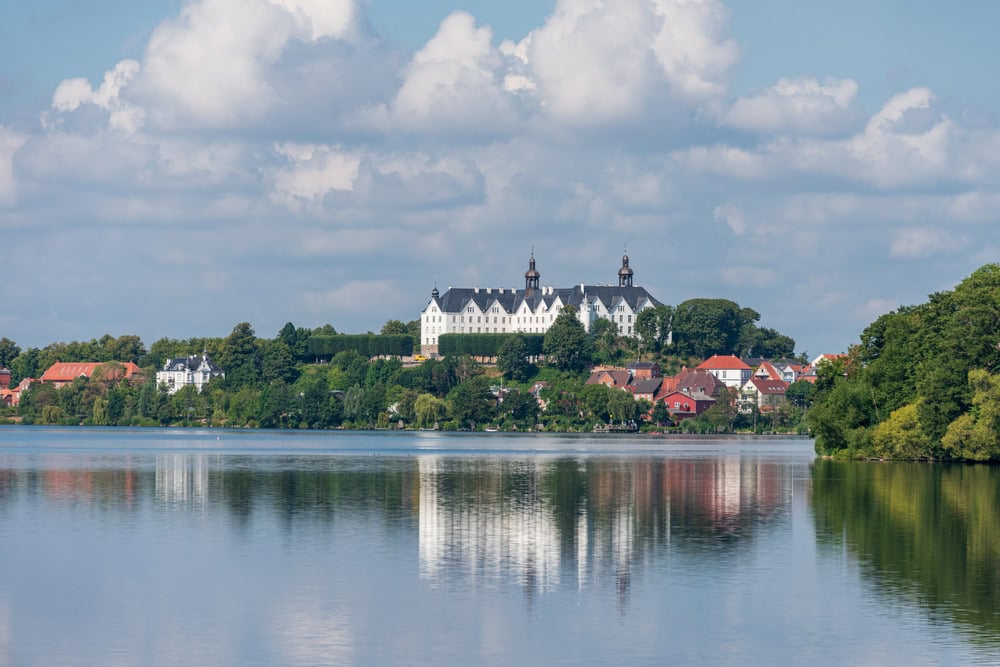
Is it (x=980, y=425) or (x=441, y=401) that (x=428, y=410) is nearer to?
(x=441, y=401)

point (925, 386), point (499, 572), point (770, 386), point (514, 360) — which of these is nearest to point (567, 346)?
point (514, 360)

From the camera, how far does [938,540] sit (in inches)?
1458

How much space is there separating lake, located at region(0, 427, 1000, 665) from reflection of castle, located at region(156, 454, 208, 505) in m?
0.56

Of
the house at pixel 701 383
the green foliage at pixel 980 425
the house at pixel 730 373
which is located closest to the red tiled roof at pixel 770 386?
the house at pixel 730 373

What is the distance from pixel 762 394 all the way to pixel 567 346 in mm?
27357

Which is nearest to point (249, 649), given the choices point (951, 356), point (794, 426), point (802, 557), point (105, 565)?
point (105, 565)

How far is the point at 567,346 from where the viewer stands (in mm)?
196125

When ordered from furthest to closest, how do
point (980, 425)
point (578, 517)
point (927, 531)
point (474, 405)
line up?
1. point (474, 405)
2. point (980, 425)
3. point (578, 517)
4. point (927, 531)

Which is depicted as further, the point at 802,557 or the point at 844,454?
the point at 844,454

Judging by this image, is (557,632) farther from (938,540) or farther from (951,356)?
(951,356)

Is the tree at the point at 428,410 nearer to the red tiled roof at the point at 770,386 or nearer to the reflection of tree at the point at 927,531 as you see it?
the red tiled roof at the point at 770,386

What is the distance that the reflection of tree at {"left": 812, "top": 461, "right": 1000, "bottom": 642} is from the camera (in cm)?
2816

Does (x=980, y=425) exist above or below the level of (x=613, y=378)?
below

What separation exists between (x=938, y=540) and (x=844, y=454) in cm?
4890
